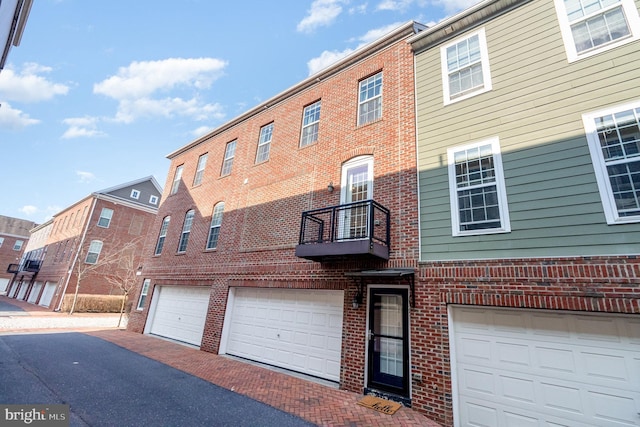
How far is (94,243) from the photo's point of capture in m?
22.1

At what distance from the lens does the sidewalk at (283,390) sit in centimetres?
477

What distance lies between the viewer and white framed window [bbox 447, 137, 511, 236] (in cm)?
538

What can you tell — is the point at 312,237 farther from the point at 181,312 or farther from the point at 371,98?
the point at 181,312

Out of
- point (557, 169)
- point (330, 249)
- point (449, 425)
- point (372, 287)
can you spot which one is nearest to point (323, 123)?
point (330, 249)

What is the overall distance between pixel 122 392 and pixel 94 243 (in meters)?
22.0

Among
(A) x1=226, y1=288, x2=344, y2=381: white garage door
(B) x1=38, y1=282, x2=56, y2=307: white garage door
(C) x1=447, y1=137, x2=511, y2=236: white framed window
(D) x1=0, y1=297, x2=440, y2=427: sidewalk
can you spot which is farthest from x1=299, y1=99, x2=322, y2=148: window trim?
(B) x1=38, y1=282, x2=56, y2=307: white garage door

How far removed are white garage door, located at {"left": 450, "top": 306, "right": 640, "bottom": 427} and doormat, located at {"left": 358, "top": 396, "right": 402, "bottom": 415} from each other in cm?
106

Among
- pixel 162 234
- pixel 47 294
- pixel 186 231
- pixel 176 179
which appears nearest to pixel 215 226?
pixel 186 231

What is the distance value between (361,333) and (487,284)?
281 cm

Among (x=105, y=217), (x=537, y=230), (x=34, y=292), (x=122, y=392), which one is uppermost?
(x=105, y=217)

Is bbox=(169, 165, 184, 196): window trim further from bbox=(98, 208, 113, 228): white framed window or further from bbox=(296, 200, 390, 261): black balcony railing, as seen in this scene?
bbox=(98, 208, 113, 228): white framed window

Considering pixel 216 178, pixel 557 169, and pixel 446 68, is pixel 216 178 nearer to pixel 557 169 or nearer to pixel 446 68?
pixel 446 68

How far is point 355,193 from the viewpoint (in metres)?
7.74

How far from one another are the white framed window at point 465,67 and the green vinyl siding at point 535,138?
15 cm
